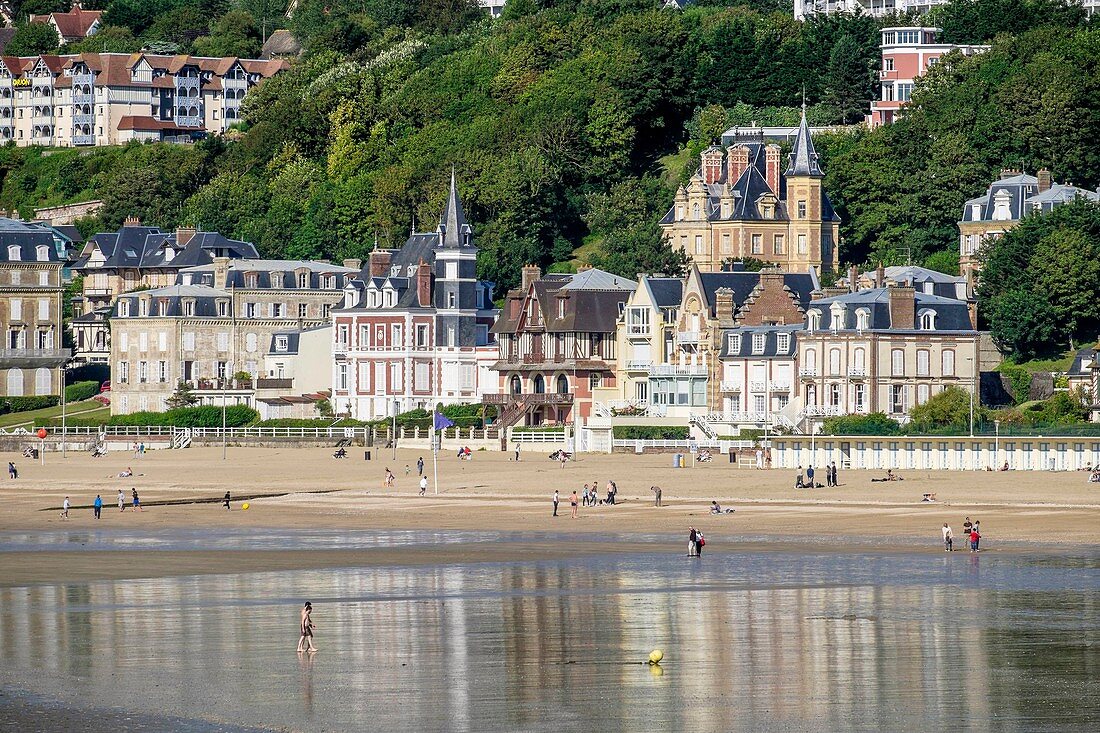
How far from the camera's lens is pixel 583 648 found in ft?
125

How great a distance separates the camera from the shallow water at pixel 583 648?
1288 inches

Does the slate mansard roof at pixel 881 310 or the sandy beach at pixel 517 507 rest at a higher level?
the slate mansard roof at pixel 881 310

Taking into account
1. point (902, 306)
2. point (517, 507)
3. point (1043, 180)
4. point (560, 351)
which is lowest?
point (517, 507)

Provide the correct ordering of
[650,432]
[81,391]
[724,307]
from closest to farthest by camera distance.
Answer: [650,432]
[724,307]
[81,391]

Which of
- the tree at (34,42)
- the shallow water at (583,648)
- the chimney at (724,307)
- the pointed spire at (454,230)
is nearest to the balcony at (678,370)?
the chimney at (724,307)

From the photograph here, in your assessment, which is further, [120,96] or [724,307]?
[120,96]

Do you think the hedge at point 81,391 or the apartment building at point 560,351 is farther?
the hedge at point 81,391

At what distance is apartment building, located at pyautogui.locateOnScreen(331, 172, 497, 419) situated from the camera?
103 metres

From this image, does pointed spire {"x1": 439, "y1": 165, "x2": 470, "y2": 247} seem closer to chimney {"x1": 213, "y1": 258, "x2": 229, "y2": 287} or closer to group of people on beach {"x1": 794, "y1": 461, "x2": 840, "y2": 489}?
chimney {"x1": 213, "y1": 258, "x2": 229, "y2": 287}

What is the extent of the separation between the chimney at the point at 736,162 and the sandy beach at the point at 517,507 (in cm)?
2809

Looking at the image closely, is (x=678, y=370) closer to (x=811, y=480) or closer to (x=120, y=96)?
(x=811, y=480)

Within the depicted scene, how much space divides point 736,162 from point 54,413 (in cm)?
3516

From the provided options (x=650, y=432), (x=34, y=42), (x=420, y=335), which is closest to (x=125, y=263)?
(x=420, y=335)

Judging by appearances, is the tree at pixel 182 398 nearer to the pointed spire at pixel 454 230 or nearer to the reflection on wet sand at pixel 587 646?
the pointed spire at pixel 454 230
